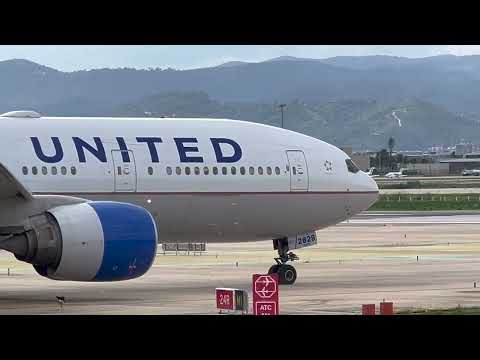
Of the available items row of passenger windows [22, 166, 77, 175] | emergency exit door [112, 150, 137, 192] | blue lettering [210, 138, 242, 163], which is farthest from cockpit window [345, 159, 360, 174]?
row of passenger windows [22, 166, 77, 175]

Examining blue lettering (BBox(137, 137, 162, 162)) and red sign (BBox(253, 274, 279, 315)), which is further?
blue lettering (BBox(137, 137, 162, 162))

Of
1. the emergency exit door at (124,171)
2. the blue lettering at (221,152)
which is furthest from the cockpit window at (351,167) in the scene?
Result: the emergency exit door at (124,171)

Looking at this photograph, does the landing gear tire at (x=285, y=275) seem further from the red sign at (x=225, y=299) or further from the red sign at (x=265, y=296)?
the red sign at (x=265, y=296)

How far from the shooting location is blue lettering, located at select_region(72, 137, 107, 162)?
22.2 metres

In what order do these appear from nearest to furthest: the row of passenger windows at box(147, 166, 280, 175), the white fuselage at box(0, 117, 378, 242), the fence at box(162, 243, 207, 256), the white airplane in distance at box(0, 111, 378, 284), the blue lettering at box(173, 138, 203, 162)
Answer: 1. the white airplane in distance at box(0, 111, 378, 284)
2. the white fuselage at box(0, 117, 378, 242)
3. the row of passenger windows at box(147, 166, 280, 175)
4. the blue lettering at box(173, 138, 203, 162)
5. the fence at box(162, 243, 207, 256)

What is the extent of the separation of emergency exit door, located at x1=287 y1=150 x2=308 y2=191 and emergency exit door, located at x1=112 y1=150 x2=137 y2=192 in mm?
4058

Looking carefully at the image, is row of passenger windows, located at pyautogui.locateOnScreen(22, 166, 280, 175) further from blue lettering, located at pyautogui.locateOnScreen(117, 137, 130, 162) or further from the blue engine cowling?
the blue engine cowling

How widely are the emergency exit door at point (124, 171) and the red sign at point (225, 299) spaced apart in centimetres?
449

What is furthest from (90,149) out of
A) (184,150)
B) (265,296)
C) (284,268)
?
Result: (265,296)

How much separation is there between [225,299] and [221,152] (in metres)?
6.20

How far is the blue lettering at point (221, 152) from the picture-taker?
2425cm

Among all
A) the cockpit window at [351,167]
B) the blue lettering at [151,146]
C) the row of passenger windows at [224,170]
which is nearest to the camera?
the blue lettering at [151,146]
